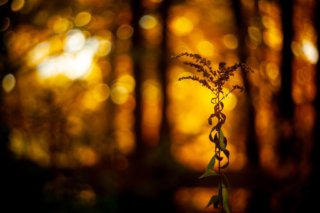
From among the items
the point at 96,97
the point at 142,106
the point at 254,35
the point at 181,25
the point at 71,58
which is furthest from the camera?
the point at 96,97

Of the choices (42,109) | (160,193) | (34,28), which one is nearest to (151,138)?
(160,193)

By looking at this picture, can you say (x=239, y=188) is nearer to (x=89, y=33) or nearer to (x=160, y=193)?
(x=160, y=193)

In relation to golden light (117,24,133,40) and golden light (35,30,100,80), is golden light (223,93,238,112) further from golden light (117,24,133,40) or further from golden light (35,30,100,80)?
golden light (35,30,100,80)

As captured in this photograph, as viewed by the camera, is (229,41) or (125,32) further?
(125,32)

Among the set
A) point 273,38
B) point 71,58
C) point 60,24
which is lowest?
point 71,58

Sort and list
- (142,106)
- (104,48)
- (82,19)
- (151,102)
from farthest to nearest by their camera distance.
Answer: (151,102), (142,106), (104,48), (82,19)

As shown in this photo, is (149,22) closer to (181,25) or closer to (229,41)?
(181,25)

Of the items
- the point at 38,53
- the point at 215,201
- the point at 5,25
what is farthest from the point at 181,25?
the point at 215,201
